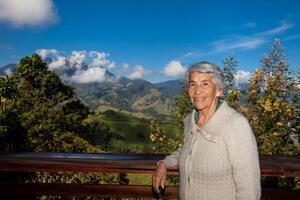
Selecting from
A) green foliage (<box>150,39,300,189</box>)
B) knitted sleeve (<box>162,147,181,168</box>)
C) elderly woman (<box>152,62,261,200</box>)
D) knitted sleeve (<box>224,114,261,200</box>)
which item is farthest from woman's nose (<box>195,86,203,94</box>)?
green foliage (<box>150,39,300,189</box>)

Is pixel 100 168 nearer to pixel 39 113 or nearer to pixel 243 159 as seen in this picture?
pixel 243 159

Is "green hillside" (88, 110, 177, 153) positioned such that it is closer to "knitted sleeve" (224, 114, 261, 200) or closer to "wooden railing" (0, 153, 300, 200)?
"wooden railing" (0, 153, 300, 200)

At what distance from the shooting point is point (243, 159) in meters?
2.43

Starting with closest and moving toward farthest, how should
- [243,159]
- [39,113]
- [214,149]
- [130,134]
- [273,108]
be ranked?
[243,159] < [214,149] < [273,108] < [39,113] < [130,134]

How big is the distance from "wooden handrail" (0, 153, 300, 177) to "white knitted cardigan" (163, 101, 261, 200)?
935 mm

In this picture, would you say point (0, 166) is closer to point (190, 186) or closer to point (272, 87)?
point (190, 186)

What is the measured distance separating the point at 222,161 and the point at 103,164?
1677 mm

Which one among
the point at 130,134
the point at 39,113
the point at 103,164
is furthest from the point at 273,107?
the point at 130,134

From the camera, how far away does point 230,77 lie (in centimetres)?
1369

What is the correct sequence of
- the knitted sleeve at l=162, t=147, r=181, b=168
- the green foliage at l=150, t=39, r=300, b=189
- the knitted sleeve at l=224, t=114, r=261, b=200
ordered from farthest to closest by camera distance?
1. the green foliage at l=150, t=39, r=300, b=189
2. the knitted sleeve at l=162, t=147, r=181, b=168
3. the knitted sleeve at l=224, t=114, r=261, b=200

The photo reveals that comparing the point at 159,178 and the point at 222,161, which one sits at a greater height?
the point at 222,161

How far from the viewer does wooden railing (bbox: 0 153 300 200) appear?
3.82 meters

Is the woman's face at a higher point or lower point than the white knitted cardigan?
higher

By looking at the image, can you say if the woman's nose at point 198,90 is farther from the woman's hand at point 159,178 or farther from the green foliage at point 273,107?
the green foliage at point 273,107
